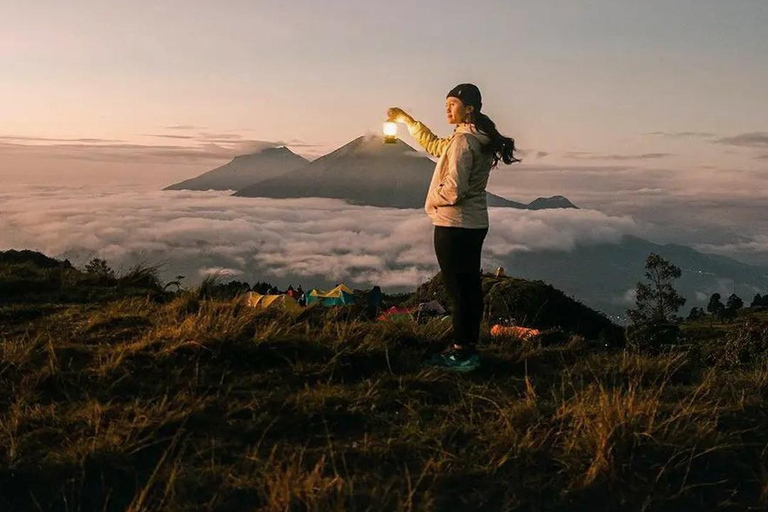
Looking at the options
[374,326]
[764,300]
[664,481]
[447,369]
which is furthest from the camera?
[764,300]

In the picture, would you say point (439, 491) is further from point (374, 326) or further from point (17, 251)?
point (17, 251)

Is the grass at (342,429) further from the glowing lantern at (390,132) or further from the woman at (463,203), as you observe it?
the glowing lantern at (390,132)

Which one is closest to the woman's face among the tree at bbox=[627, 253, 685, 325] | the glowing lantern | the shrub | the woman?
the woman

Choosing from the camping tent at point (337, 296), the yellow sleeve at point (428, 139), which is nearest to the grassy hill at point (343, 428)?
the yellow sleeve at point (428, 139)

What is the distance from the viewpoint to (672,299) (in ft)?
211

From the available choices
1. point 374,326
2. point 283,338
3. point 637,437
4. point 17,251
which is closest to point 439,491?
point 637,437

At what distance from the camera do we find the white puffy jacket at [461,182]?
5.13m

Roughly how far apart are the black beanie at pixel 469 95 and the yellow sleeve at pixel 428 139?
30 cm

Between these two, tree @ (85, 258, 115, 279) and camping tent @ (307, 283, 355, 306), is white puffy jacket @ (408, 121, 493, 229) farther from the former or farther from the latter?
camping tent @ (307, 283, 355, 306)

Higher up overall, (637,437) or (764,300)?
(637,437)

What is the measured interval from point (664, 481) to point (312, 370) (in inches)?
95.6

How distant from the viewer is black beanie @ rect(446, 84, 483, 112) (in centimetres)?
533

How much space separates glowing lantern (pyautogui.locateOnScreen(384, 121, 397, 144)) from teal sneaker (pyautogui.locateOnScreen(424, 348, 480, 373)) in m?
1.83

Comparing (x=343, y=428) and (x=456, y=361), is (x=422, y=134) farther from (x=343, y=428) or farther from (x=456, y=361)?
(x=343, y=428)
